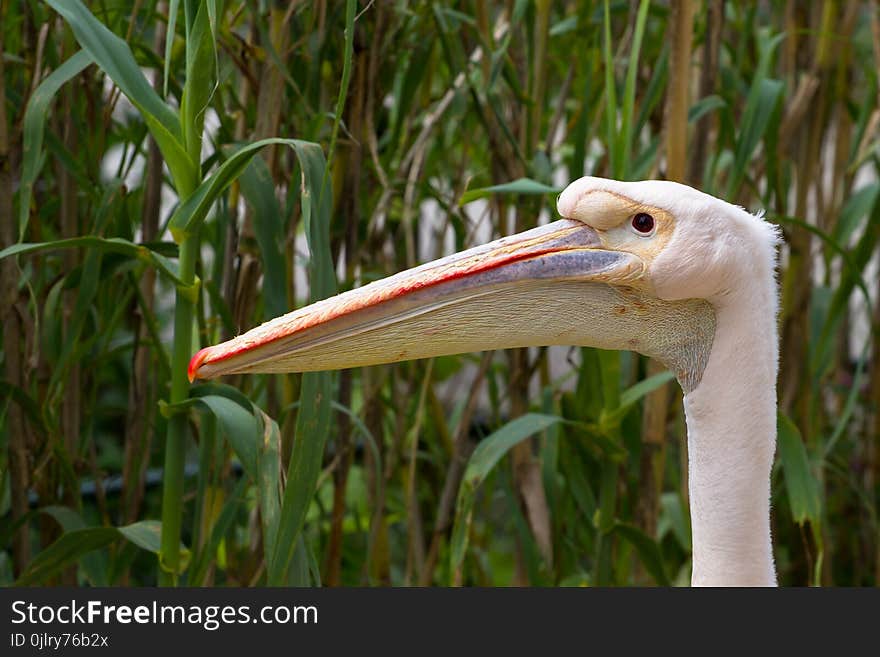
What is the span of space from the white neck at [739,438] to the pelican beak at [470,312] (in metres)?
0.11

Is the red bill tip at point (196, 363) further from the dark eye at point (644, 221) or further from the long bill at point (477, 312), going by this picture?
the dark eye at point (644, 221)

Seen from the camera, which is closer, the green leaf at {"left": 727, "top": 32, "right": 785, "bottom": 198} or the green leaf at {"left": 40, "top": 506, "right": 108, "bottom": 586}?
the green leaf at {"left": 40, "top": 506, "right": 108, "bottom": 586}

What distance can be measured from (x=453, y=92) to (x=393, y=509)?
1122 mm

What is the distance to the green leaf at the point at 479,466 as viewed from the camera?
1.75 m

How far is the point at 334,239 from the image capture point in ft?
6.69

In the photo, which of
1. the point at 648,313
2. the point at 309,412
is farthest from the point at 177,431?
the point at 648,313

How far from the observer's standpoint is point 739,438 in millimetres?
1354

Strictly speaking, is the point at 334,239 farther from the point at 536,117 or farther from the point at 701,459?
the point at 701,459

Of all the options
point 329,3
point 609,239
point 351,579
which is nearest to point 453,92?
point 329,3

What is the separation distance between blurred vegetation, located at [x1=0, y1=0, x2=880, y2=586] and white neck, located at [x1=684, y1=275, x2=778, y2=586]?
0.39 m

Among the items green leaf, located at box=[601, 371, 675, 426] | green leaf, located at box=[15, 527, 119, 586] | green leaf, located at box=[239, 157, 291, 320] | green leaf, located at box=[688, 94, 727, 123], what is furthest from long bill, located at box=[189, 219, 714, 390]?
green leaf, located at box=[688, 94, 727, 123]

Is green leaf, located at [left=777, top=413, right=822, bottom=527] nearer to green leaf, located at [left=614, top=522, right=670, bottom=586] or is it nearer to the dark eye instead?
green leaf, located at [left=614, top=522, right=670, bottom=586]

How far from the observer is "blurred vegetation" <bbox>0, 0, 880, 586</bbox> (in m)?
1.44

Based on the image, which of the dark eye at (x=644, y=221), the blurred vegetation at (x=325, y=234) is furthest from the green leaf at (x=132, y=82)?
the dark eye at (x=644, y=221)
